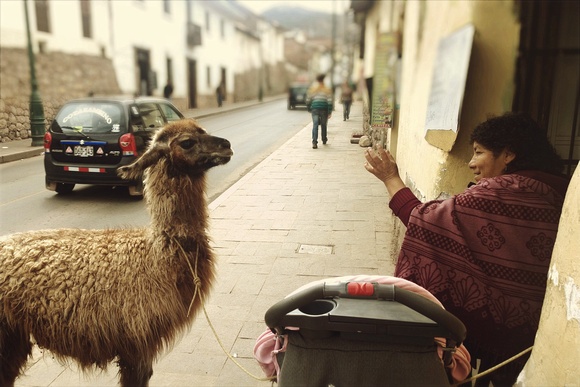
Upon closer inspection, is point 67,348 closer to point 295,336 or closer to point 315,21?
point 295,336

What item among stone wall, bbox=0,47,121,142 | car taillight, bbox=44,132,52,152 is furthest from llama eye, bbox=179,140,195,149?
car taillight, bbox=44,132,52,152

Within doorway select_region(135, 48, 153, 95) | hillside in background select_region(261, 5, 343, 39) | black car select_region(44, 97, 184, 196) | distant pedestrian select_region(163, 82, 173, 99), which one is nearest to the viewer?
hillside in background select_region(261, 5, 343, 39)

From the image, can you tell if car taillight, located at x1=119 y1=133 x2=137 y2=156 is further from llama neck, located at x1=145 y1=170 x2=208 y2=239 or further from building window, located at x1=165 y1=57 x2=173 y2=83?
llama neck, located at x1=145 y1=170 x2=208 y2=239

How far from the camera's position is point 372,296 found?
119cm

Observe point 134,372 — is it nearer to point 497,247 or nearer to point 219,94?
point 497,247

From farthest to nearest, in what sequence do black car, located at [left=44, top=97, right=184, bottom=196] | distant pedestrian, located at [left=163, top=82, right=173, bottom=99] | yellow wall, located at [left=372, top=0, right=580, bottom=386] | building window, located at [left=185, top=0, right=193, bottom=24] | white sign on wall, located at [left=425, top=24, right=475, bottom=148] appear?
black car, located at [left=44, top=97, right=184, bottom=196]
building window, located at [left=185, top=0, right=193, bottom=24]
distant pedestrian, located at [left=163, top=82, right=173, bottom=99]
white sign on wall, located at [left=425, top=24, right=475, bottom=148]
yellow wall, located at [left=372, top=0, right=580, bottom=386]

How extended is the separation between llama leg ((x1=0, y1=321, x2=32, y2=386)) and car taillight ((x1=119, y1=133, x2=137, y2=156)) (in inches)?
206

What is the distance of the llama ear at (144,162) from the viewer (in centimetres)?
242

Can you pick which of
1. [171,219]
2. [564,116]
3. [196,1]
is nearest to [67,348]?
[171,219]

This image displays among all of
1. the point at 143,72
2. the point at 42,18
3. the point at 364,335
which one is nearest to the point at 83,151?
the point at 143,72

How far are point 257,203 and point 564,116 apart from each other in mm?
4808

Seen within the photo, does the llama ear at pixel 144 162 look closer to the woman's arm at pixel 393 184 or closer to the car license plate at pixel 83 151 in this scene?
the woman's arm at pixel 393 184

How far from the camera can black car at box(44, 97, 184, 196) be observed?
725cm

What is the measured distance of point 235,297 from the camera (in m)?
3.94
